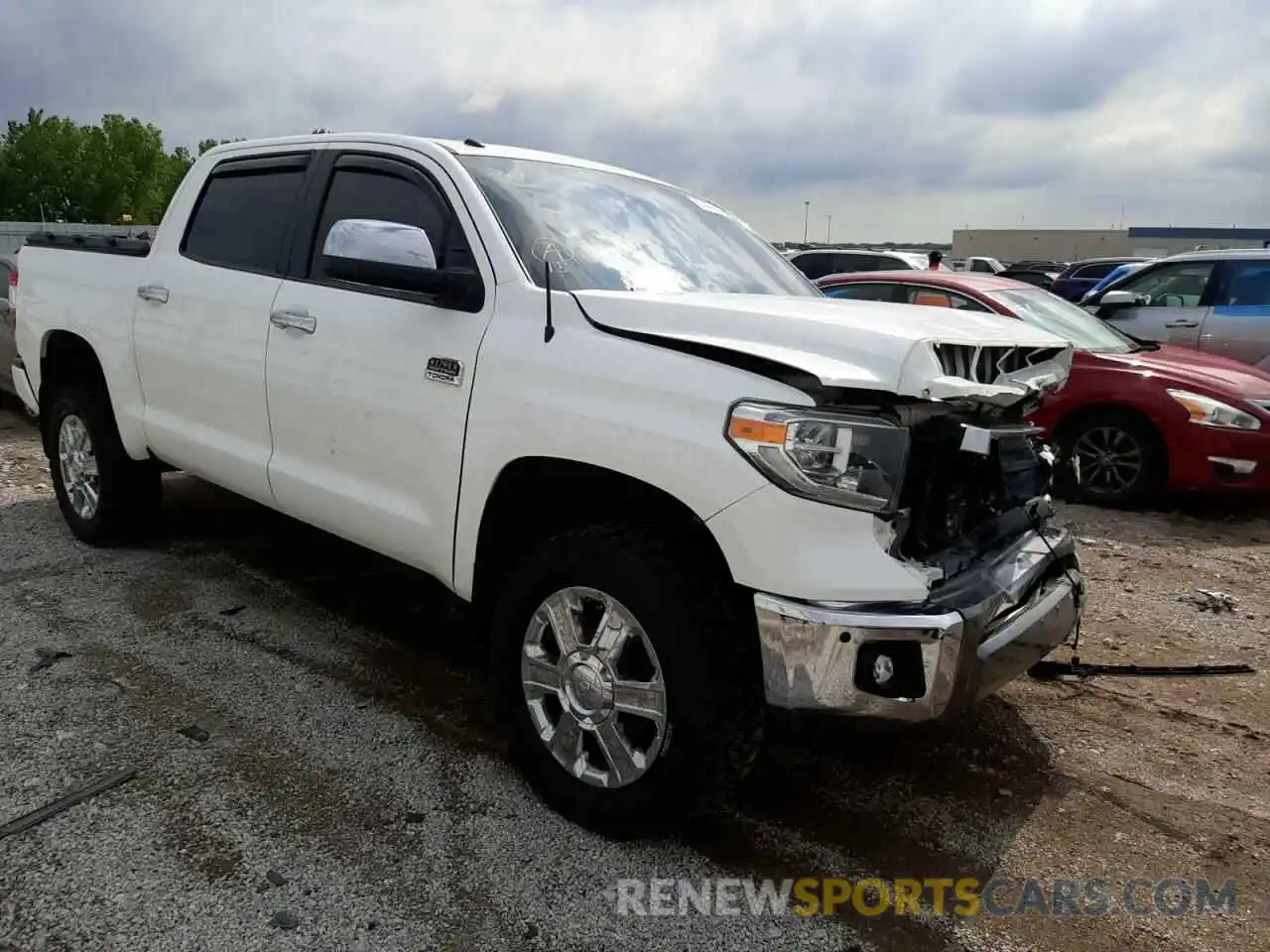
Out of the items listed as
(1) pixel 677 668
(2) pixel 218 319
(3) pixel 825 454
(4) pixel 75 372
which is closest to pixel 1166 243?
(4) pixel 75 372

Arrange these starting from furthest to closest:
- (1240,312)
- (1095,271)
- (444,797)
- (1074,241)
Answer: (1074,241) < (1095,271) < (1240,312) < (444,797)

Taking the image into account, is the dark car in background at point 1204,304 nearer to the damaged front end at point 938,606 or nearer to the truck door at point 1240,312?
the truck door at point 1240,312

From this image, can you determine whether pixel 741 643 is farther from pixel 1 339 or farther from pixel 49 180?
pixel 49 180

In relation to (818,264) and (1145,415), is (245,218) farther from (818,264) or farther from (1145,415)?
(818,264)

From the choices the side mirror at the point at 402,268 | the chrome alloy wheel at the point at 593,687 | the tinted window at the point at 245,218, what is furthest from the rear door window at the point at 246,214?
the chrome alloy wheel at the point at 593,687

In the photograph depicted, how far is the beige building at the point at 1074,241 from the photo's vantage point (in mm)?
78875

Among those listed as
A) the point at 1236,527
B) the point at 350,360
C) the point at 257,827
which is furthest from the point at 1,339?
the point at 1236,527

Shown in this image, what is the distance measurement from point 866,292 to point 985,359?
535cm

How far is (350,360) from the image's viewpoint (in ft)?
11.5

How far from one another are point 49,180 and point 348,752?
80.9 meters

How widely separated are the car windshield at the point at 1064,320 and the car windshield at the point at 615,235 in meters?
3.59

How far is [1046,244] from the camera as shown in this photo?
292ft

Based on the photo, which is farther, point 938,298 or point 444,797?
point 938,298

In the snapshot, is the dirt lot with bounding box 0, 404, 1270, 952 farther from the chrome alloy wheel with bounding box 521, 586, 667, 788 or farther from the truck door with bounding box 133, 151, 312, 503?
the truck door with bounding box 133, 151, 312, 503
